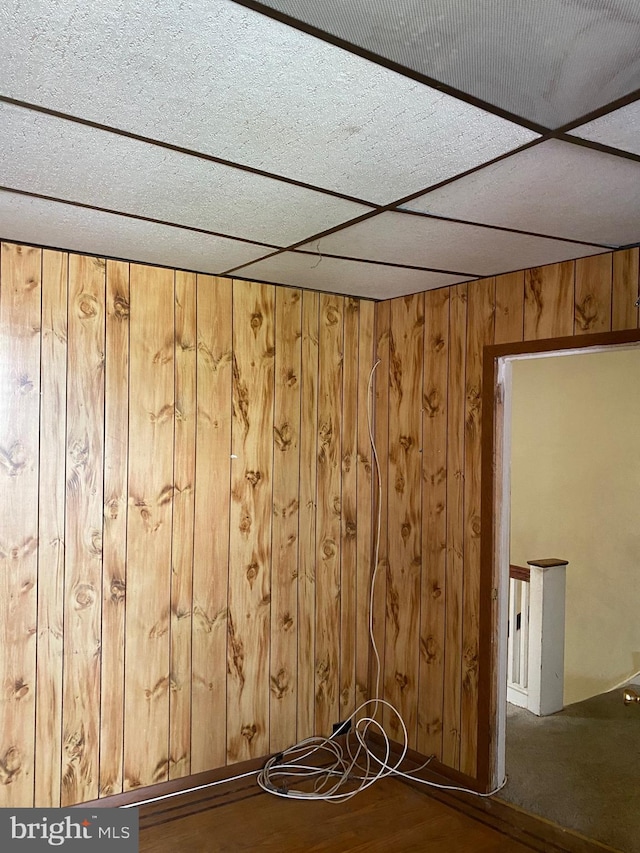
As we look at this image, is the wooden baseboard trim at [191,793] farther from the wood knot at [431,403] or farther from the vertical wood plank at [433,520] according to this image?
the wood knot at [431,403]

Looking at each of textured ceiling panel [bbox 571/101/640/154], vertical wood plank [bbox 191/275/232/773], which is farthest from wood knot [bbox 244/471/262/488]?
textured ceiling panel [bbox 571/101/640/154]

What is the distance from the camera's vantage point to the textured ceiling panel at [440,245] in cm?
254

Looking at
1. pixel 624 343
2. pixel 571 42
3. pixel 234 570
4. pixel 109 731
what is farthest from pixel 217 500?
pixel 571 42

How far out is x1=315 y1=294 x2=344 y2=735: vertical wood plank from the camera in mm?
3869

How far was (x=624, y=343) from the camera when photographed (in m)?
Answer: 2.88

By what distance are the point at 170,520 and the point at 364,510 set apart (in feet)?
3.94

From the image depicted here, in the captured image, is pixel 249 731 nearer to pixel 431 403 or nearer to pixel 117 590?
pixel 117 590

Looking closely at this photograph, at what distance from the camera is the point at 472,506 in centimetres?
349

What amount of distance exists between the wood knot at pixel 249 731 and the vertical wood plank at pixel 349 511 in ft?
1.85

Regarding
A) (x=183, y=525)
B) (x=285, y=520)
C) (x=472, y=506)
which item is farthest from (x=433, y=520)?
(x=183, y=525)

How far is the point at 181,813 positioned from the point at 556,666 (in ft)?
8.66

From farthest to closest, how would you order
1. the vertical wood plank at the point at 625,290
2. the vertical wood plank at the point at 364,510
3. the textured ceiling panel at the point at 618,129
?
the vertical wood plank at the point at 364,510 → the vertical wood plank at the point at 625,290 → the textured ceiling panel at the point at 618,129

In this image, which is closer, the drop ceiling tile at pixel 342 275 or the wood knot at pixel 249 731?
the drop ceiling tile at pixel 342 275

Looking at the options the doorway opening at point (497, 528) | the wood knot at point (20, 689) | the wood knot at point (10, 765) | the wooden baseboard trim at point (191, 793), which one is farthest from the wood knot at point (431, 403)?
the wood knot at point (10, 765)
